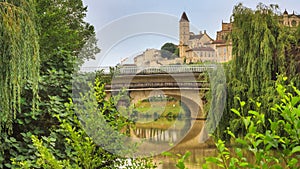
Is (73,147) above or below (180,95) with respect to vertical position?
below

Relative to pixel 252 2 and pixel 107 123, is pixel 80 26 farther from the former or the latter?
pixel 107 123

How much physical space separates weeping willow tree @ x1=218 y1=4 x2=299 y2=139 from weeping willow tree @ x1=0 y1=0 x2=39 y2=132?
19.1 feet

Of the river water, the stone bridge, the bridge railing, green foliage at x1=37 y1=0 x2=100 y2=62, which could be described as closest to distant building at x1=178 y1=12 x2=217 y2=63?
the bridge railing

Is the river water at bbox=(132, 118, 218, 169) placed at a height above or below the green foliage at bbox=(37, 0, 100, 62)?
below

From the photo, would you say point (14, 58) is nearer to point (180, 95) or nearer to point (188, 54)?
point (188, 54)

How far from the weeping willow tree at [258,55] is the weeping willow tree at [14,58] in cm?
582

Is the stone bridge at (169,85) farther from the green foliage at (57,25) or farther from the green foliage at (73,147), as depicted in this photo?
the green foliage at (73,147)

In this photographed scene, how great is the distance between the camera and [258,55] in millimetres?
8141

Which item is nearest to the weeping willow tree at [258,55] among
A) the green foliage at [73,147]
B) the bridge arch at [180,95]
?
the bridge arch at [180,95]

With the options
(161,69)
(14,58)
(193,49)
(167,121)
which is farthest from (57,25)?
(14,58)

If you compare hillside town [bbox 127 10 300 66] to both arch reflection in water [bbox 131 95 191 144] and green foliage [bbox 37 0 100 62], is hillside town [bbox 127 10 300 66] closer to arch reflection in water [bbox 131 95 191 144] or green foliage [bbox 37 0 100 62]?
green foliage [bbox 37 0 100 62]

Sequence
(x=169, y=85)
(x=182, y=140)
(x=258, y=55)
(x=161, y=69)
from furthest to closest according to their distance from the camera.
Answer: (x=169, y=85) < (x=182, y=140) < (x=161, y=69) < (x=258, y=55)

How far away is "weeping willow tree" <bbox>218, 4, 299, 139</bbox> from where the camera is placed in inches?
311

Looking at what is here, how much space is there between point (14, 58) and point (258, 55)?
21.1 ft
